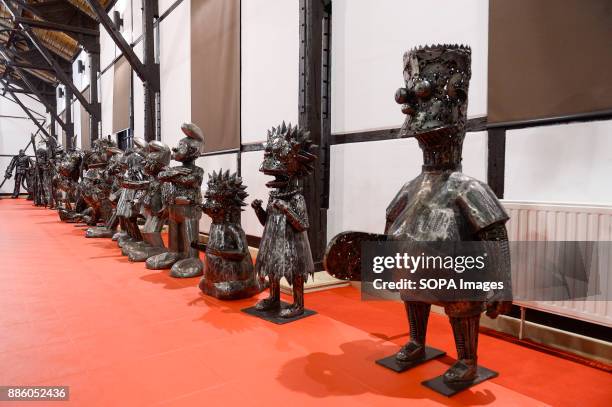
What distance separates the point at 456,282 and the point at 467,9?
1.82m

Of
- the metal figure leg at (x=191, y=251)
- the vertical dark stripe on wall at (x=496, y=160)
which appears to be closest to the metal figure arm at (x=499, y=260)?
the vertical dark stripe on wall at (x=496, y=160)

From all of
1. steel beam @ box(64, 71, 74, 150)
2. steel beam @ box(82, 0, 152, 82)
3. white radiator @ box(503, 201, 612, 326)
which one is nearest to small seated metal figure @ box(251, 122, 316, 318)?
white radiator @ box(503, 201, 612, 326)

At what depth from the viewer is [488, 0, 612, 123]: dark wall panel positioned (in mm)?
2113

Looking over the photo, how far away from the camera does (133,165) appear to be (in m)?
4.61

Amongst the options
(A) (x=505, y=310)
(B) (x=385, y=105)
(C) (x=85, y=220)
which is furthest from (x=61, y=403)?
(C) (x=85, y=220)

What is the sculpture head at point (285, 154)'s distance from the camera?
260 cm

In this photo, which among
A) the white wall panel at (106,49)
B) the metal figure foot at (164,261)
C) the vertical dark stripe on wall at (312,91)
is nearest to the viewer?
the vertical dark stripe on wall at (312,91)

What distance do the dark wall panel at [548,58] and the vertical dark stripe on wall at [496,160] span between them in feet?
0.29

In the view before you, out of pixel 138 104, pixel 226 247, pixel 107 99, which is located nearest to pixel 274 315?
pixel 226 247

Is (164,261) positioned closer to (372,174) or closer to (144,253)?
(144,253)

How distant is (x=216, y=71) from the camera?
5.55 m

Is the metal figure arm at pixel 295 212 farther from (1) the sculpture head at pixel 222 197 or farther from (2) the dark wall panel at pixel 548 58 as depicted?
(2) the dark wall panel at pixel 548 58

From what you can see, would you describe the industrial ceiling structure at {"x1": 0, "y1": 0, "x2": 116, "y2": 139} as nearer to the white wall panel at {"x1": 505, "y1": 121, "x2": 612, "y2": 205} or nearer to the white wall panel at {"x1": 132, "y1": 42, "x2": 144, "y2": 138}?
the white wall panel at {"x1": 132, "y1": 42, "x2": 144, "y2": 138}

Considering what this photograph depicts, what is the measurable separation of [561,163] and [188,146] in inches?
111
